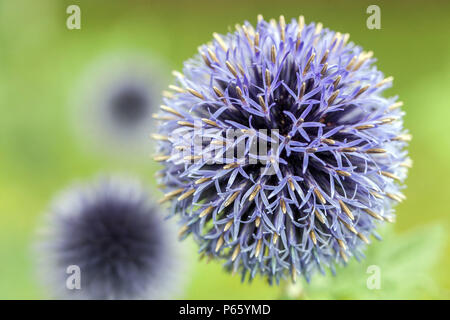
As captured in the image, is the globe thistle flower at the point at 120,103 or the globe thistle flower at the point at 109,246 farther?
the globe thistle flower at the point at 120,103

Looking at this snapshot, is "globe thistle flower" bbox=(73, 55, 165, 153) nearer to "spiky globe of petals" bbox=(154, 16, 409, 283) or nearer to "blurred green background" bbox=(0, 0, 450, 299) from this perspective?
"blurred green background" bbox=(0, 0, 450, 299)

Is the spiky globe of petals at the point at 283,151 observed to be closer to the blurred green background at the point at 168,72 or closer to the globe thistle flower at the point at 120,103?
the blurred green background at the point at 168,72

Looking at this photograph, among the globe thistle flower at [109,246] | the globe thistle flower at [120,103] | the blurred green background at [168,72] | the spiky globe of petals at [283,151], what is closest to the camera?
the spiky globe of petals at [283,151]

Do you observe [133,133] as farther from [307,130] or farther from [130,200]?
[307,130]

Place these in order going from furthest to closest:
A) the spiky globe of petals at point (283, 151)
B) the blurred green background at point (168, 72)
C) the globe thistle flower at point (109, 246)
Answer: the blurred green background at point (168, 72) < the globe thistle flower at point (109, 246) < the spiky globe of petals at point (283, 151)

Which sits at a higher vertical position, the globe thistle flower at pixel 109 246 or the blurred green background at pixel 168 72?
the blurred green background at pixel 168 72

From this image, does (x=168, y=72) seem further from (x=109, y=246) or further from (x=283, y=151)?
(x=283, y=151)

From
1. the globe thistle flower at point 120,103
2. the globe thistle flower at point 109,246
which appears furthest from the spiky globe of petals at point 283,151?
the globe thistle flower at point 120,103
